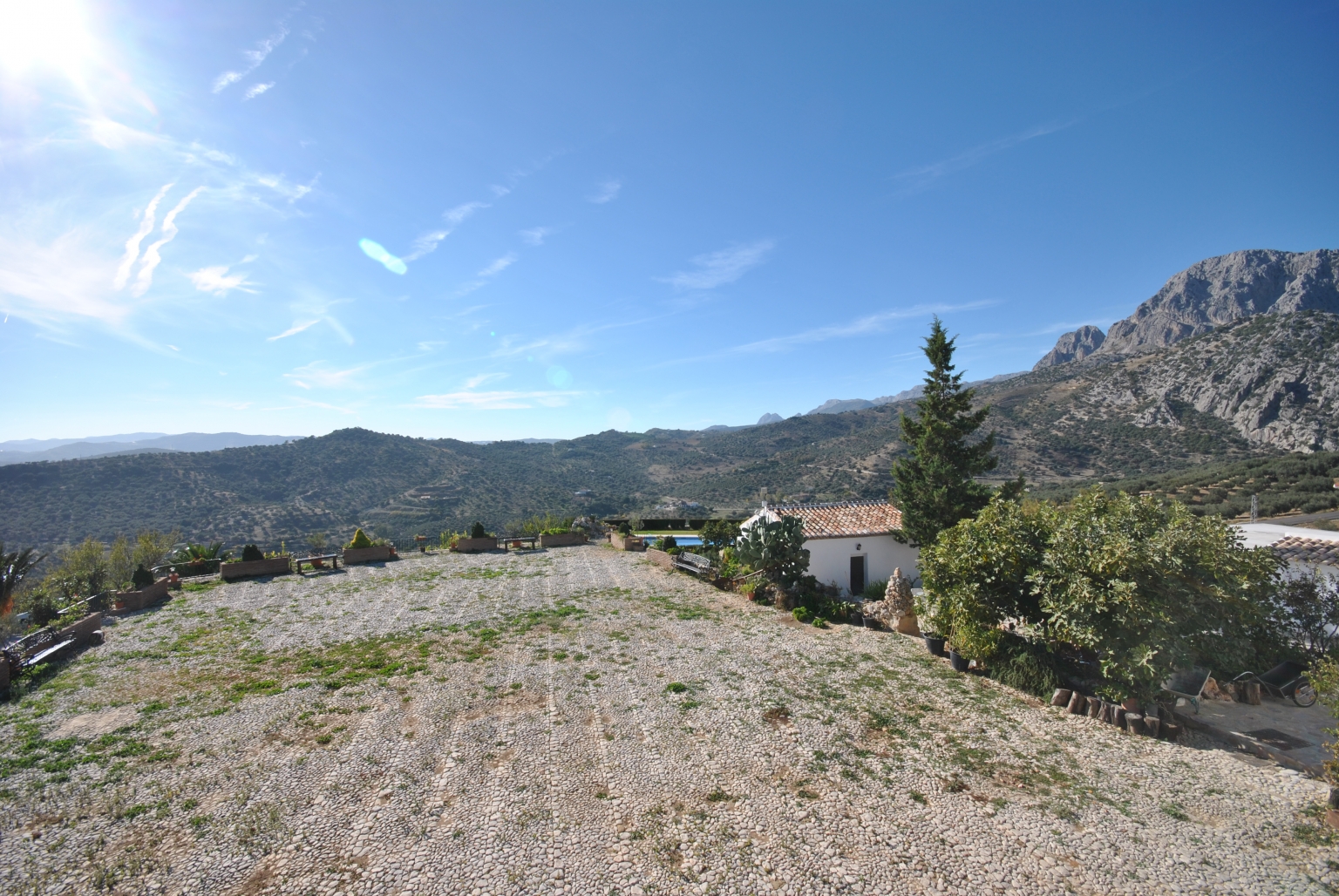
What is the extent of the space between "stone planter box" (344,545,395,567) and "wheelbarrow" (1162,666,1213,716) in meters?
23.7

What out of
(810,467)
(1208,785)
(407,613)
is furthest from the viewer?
(810,467)

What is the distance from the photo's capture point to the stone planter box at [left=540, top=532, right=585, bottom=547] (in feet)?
81.3

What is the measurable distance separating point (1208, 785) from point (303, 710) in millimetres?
13132

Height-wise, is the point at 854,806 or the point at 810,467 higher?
the point at 810,467

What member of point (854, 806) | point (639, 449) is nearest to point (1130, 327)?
point (639, 449)

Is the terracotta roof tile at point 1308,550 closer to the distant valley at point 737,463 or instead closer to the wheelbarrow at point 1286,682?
the wheelbarrow at point 1286,682

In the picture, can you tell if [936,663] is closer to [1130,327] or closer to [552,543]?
[552,543]

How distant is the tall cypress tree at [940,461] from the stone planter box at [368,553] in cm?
2047

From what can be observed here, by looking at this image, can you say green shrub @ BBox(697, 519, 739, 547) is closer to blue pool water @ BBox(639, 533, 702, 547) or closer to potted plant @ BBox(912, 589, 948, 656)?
blue pool water @ BBox(639, 533, 702, 547)

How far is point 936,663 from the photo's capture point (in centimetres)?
1130

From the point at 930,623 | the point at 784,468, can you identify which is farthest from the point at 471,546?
the point at 784,468

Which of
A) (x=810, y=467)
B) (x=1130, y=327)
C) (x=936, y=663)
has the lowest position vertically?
(x=936, y=663)

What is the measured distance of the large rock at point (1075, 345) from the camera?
122625mm

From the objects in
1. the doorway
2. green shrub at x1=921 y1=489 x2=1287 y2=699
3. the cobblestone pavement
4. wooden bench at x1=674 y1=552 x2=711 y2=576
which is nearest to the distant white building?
green shrub at x1=921 y1=489 x2=1287 y2=699
